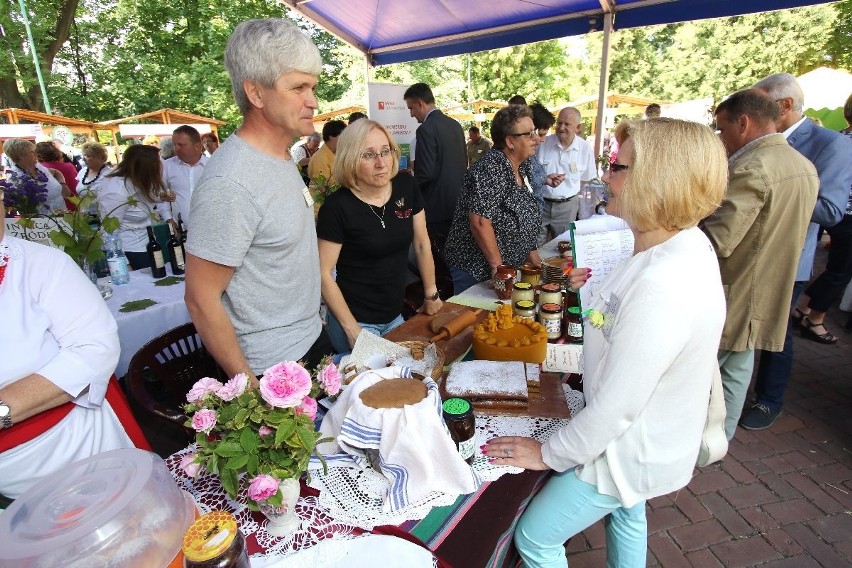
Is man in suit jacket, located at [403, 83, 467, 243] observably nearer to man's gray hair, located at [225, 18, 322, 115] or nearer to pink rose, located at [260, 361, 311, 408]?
man's gray hair, located at [225, 18, 322, 115]

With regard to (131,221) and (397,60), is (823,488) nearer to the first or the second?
(131,221)

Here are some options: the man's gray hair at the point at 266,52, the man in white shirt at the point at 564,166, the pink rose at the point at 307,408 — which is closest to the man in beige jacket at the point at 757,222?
the man's gray hair at the point at 266,52

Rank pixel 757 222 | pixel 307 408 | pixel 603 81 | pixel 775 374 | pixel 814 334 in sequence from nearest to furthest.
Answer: pixel 307 408 → pixel 757 222 → pixel 775 374 → pixel 814 334 → pixel 603 81

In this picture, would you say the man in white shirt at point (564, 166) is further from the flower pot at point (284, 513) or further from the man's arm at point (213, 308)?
the flower pot at point (284, 513)

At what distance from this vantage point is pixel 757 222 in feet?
7.67

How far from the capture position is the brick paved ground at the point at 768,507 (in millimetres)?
2129

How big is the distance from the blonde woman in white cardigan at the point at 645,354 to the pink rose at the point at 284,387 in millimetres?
629

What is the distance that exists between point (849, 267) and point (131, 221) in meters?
6.29

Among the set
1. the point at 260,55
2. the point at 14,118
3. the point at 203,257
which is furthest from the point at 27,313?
the point at 14,118

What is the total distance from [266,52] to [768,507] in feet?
10.3

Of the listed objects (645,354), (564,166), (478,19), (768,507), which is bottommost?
(768,507)

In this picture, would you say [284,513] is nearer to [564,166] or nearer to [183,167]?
[183,167]

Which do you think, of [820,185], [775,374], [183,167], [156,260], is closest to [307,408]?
[156,260]

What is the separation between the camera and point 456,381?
5.14ft
